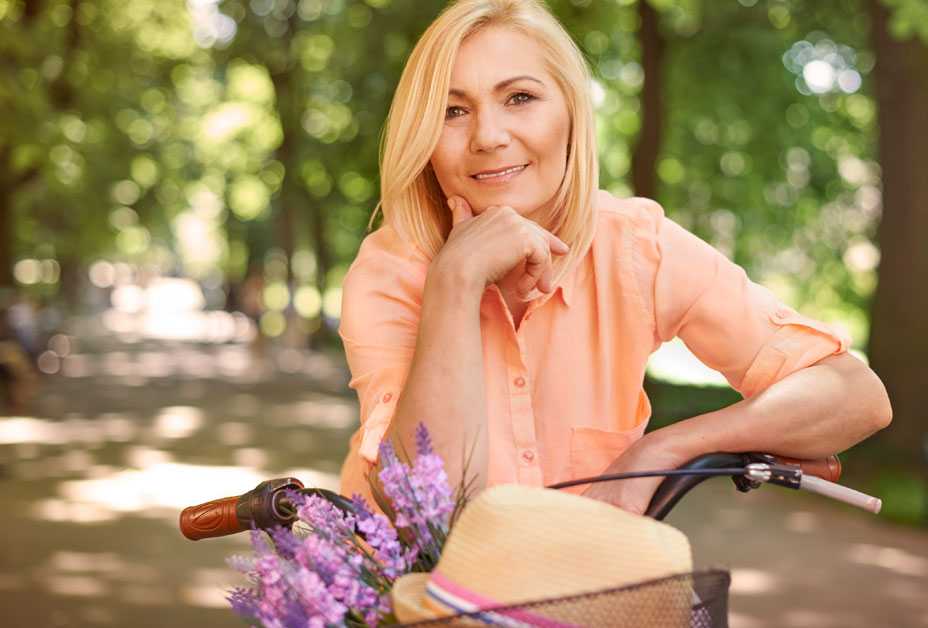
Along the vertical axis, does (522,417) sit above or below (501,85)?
below

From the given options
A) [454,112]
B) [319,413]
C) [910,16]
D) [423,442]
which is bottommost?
[319,413]

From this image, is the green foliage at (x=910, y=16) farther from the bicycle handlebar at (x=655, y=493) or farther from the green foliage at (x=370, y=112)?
the bicycle handlebar at (x=655, y=493)

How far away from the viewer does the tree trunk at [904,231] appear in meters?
11.1

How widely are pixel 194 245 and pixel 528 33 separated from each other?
8569 cm

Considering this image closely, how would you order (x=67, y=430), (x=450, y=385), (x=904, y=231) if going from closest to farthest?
1. (x=450, y=385)
2. (x=904, y=231)
3. (x=67, y=430)

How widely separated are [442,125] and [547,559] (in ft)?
3.36

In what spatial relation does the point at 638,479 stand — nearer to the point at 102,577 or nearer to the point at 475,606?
the point at 475,606

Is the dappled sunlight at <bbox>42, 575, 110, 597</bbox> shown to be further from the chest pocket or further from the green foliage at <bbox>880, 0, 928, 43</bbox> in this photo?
the green foliage at <bbox>880, 0, 928, 43</bbox>

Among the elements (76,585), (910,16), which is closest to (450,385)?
(76,585)

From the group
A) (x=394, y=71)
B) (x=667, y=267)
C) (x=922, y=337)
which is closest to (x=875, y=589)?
(x=922, y=337)

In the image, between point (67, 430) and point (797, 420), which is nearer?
point (797, 420)

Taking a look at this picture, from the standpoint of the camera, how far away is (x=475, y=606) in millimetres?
1259

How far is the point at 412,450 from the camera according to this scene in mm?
1799

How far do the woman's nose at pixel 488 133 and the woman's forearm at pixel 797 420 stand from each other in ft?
1.93
